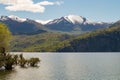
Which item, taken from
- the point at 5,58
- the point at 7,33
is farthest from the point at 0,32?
the point at 5,58

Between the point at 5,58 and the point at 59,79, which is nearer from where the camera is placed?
the point at 59,79

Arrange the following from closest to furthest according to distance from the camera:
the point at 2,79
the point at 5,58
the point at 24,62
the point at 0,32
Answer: the point at 2,79, the point at 5,58, the point at 0,32, the point at 24,62

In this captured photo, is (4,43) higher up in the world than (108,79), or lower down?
higher up

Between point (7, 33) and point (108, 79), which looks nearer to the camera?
point (108, 79)

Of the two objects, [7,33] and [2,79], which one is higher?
[7,33]

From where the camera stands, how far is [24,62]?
12800 cm

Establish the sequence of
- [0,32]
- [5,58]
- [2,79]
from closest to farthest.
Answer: [2,79]
[5,58]
[0,32]

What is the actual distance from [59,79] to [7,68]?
121ft

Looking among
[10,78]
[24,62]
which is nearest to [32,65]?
[24,62]

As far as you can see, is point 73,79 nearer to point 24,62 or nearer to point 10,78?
point 10,78

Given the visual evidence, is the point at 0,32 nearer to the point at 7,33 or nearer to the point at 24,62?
the point at 7,33

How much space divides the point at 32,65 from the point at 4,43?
884 inches

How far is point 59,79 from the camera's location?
253 feet

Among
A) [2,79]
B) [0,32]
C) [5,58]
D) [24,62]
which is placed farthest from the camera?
[24,62]
